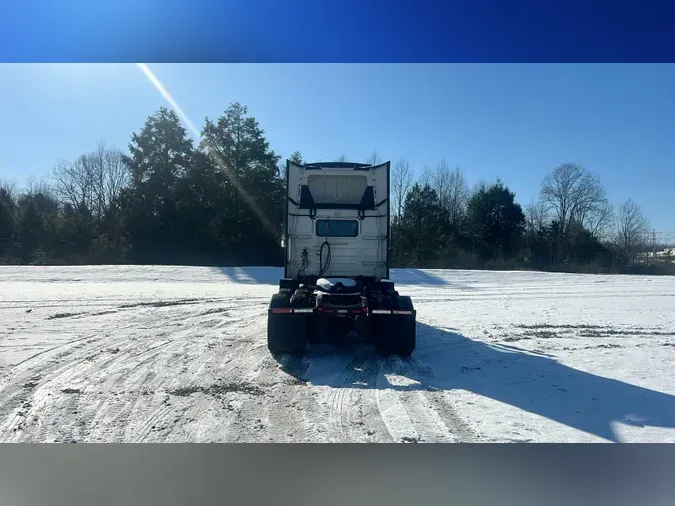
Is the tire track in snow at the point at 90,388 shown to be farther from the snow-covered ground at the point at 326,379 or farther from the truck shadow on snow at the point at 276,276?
the truck shadow on snow at the point at 276,276

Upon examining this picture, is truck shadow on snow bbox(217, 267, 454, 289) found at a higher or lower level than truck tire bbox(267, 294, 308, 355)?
higher

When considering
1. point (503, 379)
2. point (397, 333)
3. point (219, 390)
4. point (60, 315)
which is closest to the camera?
point (219, 390)

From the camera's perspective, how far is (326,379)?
6.14 meters

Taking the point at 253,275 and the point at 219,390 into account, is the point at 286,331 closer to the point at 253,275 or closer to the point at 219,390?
the point at 219,390

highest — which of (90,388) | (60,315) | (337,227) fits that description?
(337,227)

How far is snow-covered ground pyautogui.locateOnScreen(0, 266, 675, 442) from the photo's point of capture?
182 inches

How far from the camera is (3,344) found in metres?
7.51

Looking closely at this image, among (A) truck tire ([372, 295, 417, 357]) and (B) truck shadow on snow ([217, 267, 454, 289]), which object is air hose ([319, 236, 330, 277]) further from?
(B) truck shadow on snow ([217, 267, 454, 289])

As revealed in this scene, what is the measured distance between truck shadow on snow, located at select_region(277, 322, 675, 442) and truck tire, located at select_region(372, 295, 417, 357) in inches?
6.7

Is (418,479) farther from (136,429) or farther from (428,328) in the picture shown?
(428,328)

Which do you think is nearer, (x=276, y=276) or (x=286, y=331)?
(x=286, y=331)

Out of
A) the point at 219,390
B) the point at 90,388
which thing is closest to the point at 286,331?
the point at 219,390

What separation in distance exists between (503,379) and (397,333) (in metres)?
1.66

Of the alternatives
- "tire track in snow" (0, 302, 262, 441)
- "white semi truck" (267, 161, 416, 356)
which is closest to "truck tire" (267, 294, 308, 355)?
"white semi truck" (267, 161, 416, 356)
